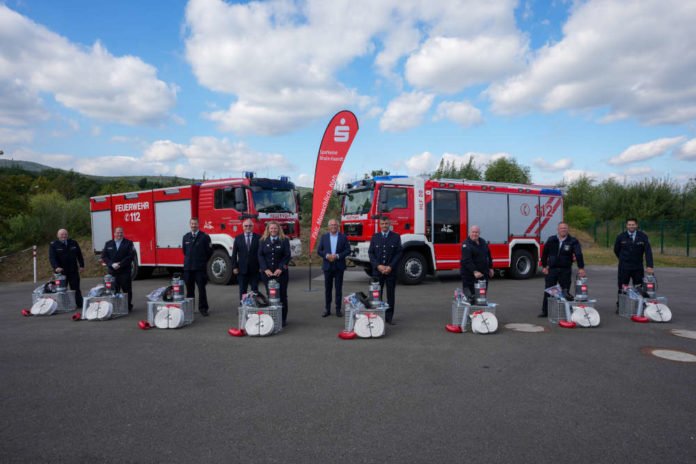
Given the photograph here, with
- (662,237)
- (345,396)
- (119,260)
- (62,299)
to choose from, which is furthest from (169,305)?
(662,237)

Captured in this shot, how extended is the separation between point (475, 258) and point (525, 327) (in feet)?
4.57

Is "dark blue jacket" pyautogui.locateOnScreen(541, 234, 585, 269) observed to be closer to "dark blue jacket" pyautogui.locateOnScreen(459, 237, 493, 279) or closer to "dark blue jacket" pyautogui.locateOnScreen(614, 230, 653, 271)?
"dark blue jacket" pyautogui.locateOnScreen(614, 230, 653, 271)

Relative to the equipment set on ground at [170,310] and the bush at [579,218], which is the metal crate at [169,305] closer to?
the equipment set on ground at [170,310]

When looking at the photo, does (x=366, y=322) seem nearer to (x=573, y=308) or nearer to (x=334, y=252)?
(x=334, y=252)

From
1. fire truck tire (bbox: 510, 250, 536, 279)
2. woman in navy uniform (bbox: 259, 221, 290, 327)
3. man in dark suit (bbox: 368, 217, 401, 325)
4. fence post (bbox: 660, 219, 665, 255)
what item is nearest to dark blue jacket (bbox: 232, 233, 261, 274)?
woman in navy uniform (bbox: 259, 221, 290, 327)

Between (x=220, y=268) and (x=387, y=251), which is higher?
(x=387, y=251)

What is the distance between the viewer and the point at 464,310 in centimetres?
702

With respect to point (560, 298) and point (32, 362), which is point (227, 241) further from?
point (560, 298)

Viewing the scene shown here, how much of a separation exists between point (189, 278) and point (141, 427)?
518cm

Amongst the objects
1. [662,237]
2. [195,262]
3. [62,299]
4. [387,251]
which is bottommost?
[62,299]

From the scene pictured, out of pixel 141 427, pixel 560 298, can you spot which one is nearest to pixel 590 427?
pixel 141 427

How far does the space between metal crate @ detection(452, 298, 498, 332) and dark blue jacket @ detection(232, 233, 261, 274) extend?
358cm

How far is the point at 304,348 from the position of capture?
6.13 metres

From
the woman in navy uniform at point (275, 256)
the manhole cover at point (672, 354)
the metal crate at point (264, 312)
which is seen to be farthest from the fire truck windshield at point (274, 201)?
the manhole cover at point (672, 354)
